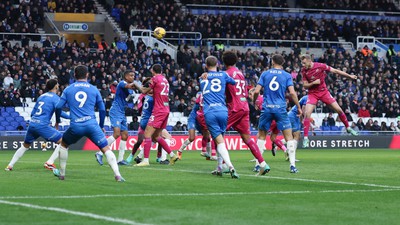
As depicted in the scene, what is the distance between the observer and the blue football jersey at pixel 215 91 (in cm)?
1728

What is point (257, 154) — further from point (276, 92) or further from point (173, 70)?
point (173, 70)

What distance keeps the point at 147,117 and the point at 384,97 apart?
2749 cm

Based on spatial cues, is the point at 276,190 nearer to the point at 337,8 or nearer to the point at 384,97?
the point at 384,97

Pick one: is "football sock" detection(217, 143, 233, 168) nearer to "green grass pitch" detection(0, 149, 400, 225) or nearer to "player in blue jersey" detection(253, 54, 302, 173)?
"green grass pitch" detection(0, 149, 400, 225)

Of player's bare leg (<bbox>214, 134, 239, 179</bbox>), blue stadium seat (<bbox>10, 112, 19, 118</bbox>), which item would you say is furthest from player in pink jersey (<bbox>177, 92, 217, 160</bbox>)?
blue stadium seat (<bbox>10, 112, 19, 118</bbox>)

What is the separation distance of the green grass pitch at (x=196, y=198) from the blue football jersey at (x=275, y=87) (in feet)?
4.88

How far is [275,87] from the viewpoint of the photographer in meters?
18.8

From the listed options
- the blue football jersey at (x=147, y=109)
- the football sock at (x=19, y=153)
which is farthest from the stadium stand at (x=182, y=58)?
the football sock at (x=19, y=153)

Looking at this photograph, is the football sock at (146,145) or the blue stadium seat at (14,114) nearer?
the football sock at (146,145)

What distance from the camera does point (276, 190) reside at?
14.6 m

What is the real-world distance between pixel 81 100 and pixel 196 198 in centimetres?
388

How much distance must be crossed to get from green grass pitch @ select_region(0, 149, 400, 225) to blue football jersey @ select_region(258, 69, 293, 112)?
1488mm

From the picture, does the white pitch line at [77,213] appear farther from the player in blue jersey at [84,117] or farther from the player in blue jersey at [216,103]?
the player in blue jersey at [216,103]

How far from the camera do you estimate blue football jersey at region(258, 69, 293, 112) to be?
1878 cm
